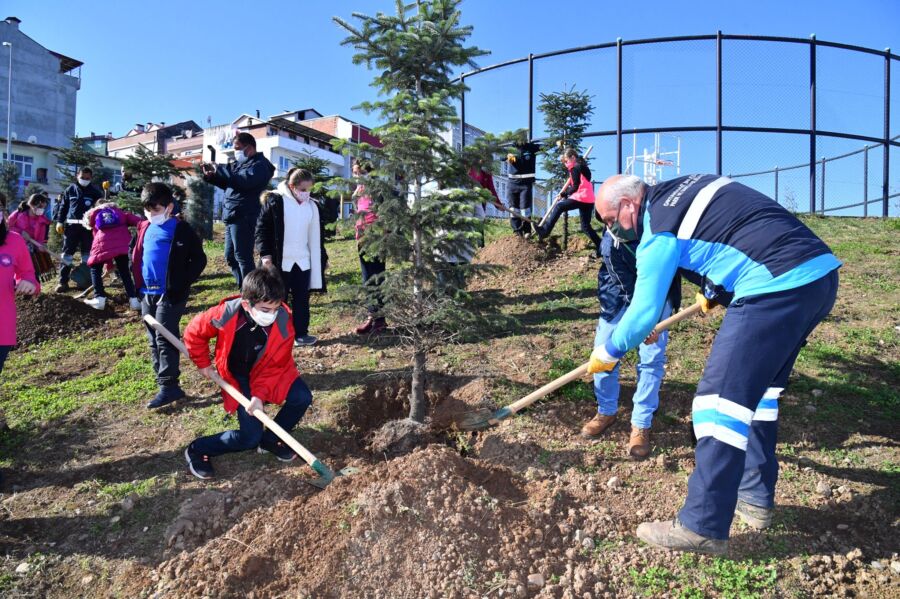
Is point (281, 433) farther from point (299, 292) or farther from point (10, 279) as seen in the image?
point (299, 292)

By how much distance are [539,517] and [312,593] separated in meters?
1.22

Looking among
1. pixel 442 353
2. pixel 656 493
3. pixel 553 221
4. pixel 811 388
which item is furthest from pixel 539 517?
pixel 553 221

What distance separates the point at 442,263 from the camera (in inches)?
167

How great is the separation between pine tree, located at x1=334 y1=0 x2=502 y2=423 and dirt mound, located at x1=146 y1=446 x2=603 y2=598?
1197 millimetres

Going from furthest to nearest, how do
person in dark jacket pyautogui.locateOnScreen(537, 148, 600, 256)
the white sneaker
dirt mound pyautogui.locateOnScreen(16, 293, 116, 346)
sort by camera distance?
person in dark jacket pyautogui.locateOnScreen(537, 148, 600, 256)
the white sneaker
dirt mound pyautogui.locateOnScreen(16, 293, 116, 346)

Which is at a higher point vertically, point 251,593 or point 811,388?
point 811,388

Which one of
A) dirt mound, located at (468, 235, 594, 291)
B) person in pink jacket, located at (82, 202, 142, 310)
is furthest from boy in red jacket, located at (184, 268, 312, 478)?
dirt mound, located at (468, 235, 594, 291)

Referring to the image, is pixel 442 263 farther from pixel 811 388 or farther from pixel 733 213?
pixel 811 388

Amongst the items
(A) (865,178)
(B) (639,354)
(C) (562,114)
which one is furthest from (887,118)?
(B) (639,354)

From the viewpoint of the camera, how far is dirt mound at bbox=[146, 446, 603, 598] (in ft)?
9.02

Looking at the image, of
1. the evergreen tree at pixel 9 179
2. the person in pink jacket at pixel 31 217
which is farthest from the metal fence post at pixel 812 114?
the evergreen tree at pixel 9 179

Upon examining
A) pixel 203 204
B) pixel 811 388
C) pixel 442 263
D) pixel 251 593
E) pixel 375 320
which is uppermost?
pixel 203 204

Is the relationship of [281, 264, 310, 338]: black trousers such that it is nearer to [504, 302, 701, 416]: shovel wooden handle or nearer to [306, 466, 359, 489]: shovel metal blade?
[306, 466, 359, 489]: shovel metal blade

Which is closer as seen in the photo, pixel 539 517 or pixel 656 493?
pixel 539 517
